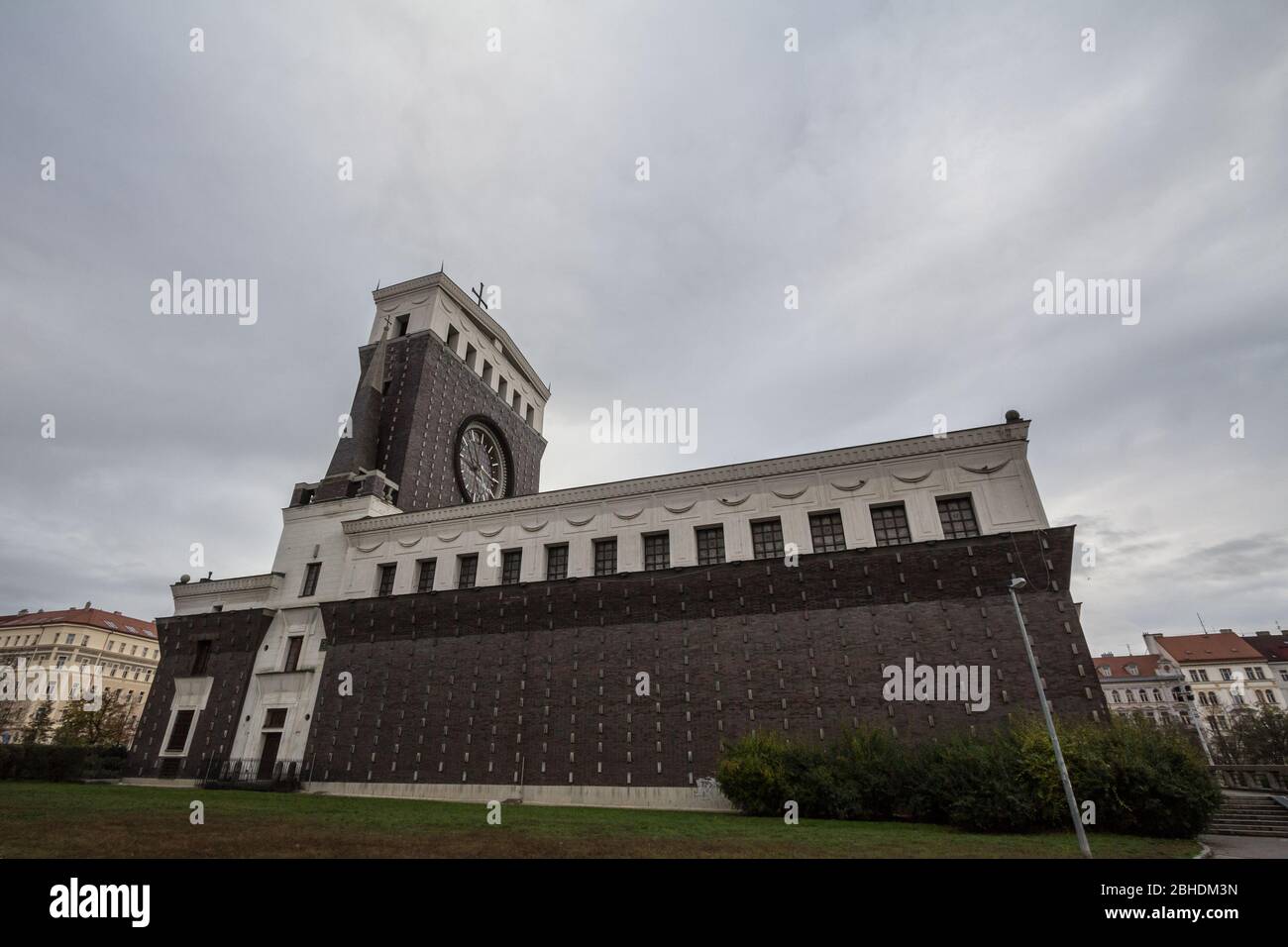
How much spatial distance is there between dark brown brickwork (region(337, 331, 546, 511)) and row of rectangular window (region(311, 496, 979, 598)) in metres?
6.95

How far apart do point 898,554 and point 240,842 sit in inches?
839

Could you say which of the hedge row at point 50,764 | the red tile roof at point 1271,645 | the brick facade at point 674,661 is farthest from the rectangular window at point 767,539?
the red tile roof at point 1271,645

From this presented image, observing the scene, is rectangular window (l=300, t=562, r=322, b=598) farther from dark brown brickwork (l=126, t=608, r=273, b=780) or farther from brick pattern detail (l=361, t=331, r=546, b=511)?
brick pattern detail (l=361, t=331, r=546, b=511)

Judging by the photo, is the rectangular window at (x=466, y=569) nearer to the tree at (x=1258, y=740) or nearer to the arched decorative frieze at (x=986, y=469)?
the arched decorative frieze at (x=986, y=469)

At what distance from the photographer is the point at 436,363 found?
41125 millimetres

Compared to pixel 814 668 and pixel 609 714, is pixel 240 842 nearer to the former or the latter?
pixel 609 714

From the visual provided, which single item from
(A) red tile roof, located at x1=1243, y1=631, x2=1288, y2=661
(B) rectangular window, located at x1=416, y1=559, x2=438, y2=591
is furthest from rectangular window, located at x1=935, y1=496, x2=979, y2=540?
(A) red tile roof, located at x1=1243, y1=631, x2=1288, y2=661

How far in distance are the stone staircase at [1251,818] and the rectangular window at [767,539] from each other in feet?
48.2

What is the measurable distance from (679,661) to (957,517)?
1274cm

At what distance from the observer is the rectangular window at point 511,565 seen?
28844mm

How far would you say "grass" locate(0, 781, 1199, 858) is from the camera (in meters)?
10.0

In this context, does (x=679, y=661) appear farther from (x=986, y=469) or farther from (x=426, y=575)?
(x=426, y=575)

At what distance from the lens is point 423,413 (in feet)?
128

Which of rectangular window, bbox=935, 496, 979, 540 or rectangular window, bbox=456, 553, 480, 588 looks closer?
rectangular window, bbox=935, 496, 979, 540
